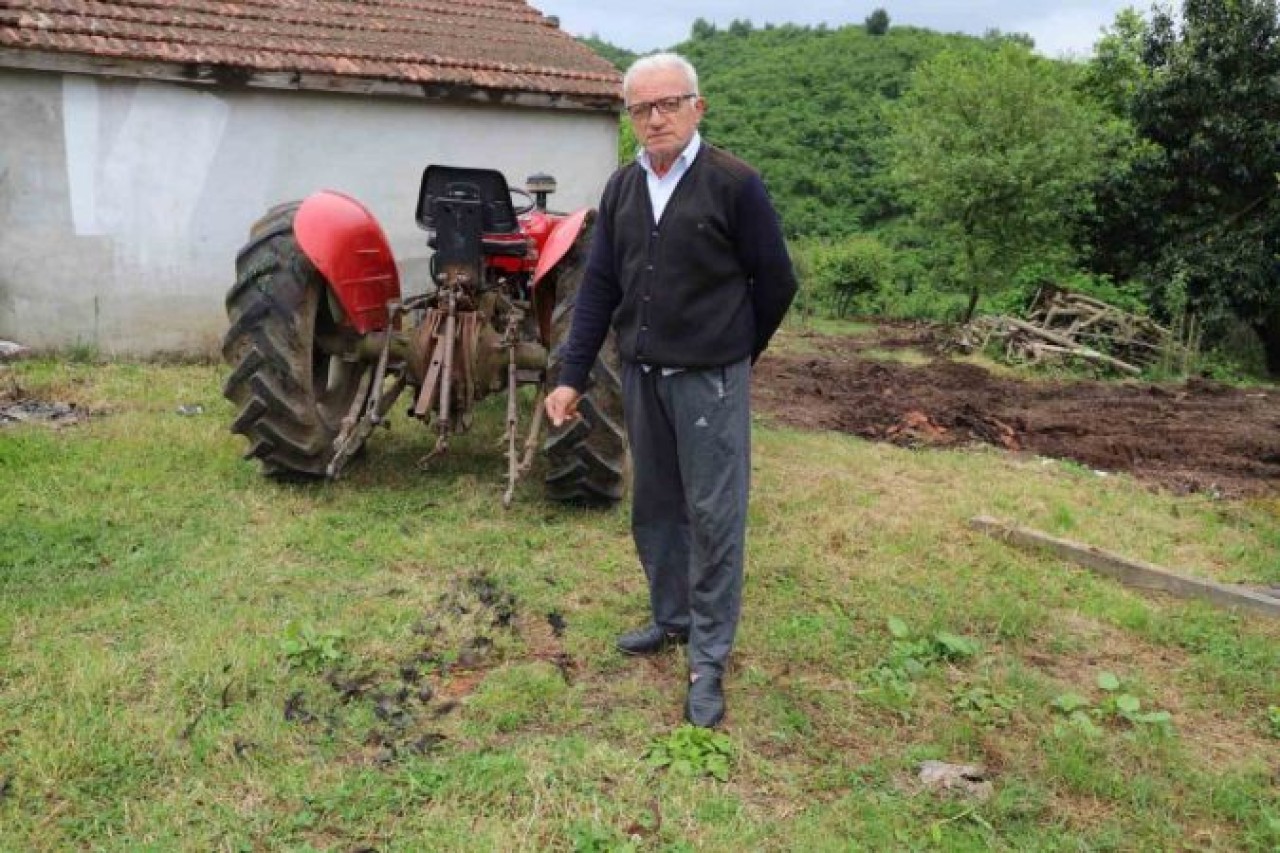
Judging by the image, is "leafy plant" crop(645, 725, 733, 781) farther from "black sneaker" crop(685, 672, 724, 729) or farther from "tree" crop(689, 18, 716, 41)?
"tree" crop(689, 18, 716, 41)

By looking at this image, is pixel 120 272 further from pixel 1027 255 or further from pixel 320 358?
pixel 1027 255

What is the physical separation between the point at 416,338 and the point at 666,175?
210cm

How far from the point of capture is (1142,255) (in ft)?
49.1

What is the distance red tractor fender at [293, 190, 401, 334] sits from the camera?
4.52m

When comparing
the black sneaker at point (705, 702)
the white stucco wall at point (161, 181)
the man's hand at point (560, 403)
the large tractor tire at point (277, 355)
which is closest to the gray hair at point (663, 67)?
the man's hand at point (560, 403)

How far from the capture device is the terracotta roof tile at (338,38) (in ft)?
24.2

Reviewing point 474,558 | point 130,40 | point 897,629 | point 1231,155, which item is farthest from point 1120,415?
point 130,40

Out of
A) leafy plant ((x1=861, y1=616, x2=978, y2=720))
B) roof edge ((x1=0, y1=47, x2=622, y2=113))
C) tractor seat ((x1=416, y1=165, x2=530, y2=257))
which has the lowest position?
leafy plant ((x1=861, y1=616, x2=978, y2=720))

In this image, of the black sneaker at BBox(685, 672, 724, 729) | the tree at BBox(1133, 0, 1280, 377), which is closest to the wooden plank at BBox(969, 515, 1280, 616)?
the black sneaker at BBox(685, 672, 724, 729)

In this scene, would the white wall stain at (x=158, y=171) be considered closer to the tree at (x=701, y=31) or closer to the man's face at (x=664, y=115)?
the man's face at (x=664, y=115)

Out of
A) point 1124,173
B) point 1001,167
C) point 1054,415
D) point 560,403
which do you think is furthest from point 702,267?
point 1124,173

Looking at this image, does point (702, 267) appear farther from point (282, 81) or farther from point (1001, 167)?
point (1001, 167)

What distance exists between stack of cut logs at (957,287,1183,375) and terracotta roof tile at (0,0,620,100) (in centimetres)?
611

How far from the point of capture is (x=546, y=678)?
316cm
